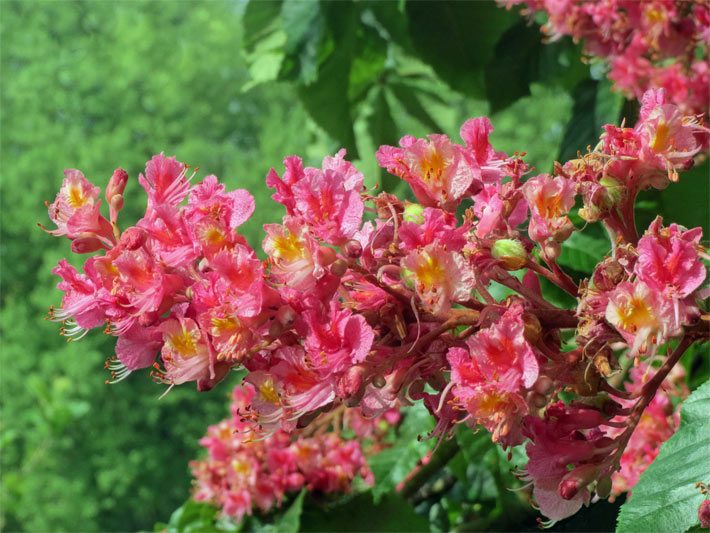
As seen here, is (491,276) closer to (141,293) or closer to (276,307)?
(276,307)

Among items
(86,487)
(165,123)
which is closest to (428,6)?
(86,487)

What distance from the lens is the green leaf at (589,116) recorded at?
1663 millimetres

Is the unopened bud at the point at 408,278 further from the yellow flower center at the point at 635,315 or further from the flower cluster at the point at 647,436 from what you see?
the flower cluster at the point at 647,436

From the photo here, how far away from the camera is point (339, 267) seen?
0.71 metres

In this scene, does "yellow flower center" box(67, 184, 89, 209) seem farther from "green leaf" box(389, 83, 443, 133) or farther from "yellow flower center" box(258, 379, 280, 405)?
"green leaf" box(389, 83, 443, 133)

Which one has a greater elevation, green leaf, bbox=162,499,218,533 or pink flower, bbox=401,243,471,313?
pink flower, bbox=401,243,471,313

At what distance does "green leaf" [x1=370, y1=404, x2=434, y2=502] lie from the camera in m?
1.59

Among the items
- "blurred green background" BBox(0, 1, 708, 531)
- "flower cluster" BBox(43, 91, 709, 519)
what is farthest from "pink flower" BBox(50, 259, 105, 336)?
"blurred green background" BBox(0, 1, 708, 531)

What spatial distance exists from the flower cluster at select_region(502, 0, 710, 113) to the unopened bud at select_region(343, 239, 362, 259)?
99 cm

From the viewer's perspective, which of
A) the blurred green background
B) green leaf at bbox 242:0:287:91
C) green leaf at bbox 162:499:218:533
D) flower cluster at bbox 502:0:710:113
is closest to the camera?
flower cluster at bbox 502:0:710:113

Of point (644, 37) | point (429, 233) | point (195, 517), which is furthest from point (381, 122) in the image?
point (429, 233)

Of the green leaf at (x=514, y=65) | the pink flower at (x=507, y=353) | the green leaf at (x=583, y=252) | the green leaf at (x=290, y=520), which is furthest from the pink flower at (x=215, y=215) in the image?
the green leaf at (x=514, y=65)

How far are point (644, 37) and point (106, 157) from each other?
1407cm

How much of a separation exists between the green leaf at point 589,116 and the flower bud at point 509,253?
935mm
